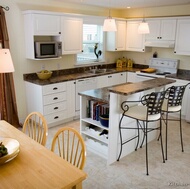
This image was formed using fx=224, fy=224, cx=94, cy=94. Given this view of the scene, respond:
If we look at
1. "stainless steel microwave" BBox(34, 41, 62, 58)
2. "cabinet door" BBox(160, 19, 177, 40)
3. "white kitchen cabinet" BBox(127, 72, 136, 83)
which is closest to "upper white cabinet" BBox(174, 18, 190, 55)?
"cabinet door" BBox(160, 19, 177, 40)

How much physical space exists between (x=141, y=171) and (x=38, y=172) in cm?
177

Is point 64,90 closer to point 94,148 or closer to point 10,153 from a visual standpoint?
point 94,148

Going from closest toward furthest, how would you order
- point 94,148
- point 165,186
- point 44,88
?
1. point 165,186
2. point 94,148
3. point 44,88

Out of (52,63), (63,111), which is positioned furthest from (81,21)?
(63,111)

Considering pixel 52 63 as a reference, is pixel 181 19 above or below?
above

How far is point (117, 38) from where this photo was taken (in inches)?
224

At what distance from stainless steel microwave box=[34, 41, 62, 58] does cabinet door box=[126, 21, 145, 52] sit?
7.10ft

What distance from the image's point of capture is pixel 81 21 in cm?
475

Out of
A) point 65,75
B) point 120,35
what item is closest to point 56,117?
point 65,75

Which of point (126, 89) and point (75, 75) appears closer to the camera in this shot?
point (126, 89)

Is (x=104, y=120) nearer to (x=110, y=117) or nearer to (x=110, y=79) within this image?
(x=110, y=117)

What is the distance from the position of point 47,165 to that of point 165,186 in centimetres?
164

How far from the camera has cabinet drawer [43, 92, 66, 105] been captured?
418cm

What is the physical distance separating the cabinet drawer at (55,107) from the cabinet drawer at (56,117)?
7cm
